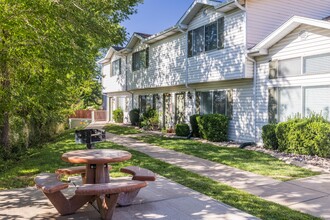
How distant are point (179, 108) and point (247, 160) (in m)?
8.84

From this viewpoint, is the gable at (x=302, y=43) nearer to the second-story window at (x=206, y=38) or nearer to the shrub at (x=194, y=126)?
the second-story window at (x=206, y=38)

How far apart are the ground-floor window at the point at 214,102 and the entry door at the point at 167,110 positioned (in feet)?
9.97

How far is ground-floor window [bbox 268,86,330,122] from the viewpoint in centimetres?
964

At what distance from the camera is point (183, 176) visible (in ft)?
22.6

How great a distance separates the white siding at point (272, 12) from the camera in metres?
11.8

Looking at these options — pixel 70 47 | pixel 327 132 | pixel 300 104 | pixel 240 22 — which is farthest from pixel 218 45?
pixel 70 47

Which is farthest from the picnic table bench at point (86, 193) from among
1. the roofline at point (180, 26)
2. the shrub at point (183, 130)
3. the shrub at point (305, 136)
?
the shrub at point (183, 130)

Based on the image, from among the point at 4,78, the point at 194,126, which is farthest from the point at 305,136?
the point at 4,78

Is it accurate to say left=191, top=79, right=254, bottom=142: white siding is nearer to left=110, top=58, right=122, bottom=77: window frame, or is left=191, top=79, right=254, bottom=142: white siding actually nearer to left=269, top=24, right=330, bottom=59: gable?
left=269, top=24, right=330, bottom=59: gable

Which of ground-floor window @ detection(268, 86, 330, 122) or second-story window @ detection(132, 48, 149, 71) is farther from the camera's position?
second-story window @ detection(132, 48, 149, 71)

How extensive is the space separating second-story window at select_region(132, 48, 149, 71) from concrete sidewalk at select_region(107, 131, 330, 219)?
12157 millimetres

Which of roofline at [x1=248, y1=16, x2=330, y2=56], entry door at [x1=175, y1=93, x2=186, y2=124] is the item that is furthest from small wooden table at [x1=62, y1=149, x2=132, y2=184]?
entry door at [x1=175, y1=93, x2=186, y2=124]

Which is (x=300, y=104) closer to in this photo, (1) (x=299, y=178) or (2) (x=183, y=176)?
(1) (x=299, y=178)

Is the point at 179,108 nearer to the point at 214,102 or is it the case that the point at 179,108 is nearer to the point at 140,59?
the point at 214,102
